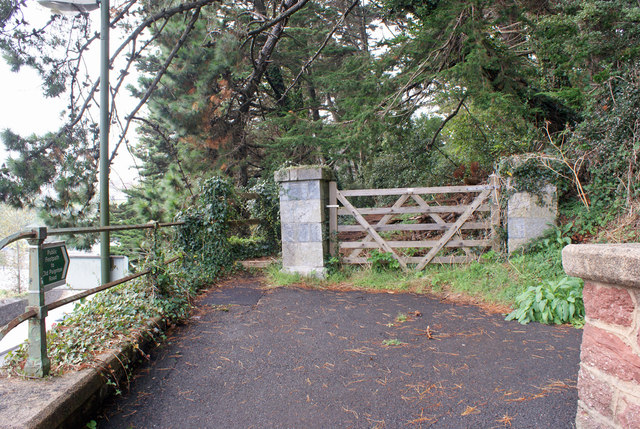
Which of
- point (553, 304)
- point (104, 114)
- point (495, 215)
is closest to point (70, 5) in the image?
point (104, 114)

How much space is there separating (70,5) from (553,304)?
6524 mm

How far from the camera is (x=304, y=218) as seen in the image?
5.96 m

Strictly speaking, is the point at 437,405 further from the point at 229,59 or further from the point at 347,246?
the point at 229,59

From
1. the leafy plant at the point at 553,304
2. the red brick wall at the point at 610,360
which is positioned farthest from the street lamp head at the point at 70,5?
the leafy plant at the point at 553,304

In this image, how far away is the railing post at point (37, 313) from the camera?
7.41 feet

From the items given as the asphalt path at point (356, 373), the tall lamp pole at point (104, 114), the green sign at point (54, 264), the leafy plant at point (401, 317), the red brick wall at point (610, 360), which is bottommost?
the asphalt path at point (356, 373)

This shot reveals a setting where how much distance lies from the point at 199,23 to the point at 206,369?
7.32m

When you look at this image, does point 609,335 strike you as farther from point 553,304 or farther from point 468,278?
point 468,278

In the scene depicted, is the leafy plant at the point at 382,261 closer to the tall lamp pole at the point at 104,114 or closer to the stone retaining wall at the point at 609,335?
the tall lamp pole at the point at 104,114

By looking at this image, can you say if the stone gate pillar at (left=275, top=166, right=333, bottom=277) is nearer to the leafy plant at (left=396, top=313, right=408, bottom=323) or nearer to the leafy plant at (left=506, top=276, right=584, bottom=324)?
the leafy plant at (left=396, top=313, right=408, bottom=323)

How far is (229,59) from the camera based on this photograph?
7.82 meters

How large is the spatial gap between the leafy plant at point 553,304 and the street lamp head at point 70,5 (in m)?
5.99

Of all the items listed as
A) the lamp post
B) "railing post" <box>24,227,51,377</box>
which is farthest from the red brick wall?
the lamp post

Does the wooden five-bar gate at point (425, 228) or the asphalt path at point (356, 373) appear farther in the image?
the wooden five-bar gate at point (425, 228)
